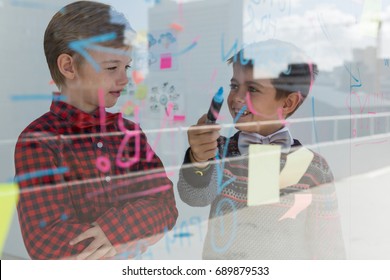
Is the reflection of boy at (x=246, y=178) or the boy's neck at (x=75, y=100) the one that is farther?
the reflection of boy at (x=246, y=178)

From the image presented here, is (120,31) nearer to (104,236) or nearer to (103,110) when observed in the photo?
(103,110)

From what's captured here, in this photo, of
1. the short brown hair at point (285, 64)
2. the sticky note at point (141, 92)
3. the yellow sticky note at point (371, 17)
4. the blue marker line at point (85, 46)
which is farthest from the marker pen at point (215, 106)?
the yellow sticky note at point (371, 17)

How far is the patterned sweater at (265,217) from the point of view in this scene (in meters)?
2.37

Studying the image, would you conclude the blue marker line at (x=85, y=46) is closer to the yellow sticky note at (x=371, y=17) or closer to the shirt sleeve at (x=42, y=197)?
the shirt sleeve at (x=42, y=197)

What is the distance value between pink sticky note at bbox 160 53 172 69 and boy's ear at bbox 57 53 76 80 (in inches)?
15.4

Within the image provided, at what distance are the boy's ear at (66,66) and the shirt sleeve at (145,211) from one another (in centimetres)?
41

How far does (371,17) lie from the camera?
8.48ft

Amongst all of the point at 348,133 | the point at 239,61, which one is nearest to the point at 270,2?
the point at 239,61

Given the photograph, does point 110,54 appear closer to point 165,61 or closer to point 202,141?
point 165,61

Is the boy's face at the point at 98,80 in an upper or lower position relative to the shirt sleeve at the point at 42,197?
upper

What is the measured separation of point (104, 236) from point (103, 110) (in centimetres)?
56

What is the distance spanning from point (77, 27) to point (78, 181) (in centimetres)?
66

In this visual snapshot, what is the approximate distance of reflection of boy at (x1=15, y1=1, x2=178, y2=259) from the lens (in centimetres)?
212

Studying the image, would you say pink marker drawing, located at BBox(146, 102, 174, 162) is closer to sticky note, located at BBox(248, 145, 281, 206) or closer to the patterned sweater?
the patterned sweater
